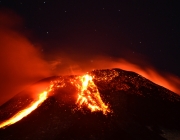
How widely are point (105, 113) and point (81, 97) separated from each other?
10.8 m

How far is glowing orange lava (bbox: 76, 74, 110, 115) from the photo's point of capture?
70.2 m

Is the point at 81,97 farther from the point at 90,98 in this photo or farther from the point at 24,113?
the point at 24,113

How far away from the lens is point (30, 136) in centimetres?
5584

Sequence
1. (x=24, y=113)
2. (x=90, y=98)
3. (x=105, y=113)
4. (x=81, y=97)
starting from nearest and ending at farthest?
(x=105, y=113)
(x=24, y=113)
(x=81, y=97)
(x=90, y=98)

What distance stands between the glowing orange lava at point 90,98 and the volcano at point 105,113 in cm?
48

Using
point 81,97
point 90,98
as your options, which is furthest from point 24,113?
point 90,98

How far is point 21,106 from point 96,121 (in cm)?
2604

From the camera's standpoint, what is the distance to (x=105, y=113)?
67.2 m

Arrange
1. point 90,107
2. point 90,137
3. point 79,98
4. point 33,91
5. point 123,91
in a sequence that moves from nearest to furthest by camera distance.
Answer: point 90,137 → point 90,107 → point 79,98 → point 123,91 → point 33,91

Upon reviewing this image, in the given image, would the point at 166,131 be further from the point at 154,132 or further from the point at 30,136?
the point at 30,136

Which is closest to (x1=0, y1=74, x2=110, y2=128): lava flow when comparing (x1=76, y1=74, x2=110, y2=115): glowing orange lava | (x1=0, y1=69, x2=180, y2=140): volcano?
(x1=76, y1=74, x2=110, y2=115): glowing orange lava

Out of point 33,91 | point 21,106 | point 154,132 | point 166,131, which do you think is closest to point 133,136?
point 154,132

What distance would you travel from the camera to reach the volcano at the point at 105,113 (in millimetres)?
58088

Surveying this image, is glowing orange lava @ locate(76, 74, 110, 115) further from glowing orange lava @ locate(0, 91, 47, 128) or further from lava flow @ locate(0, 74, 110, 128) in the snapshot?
glowing orange lava @ locate(0, 91, 47, 128)
